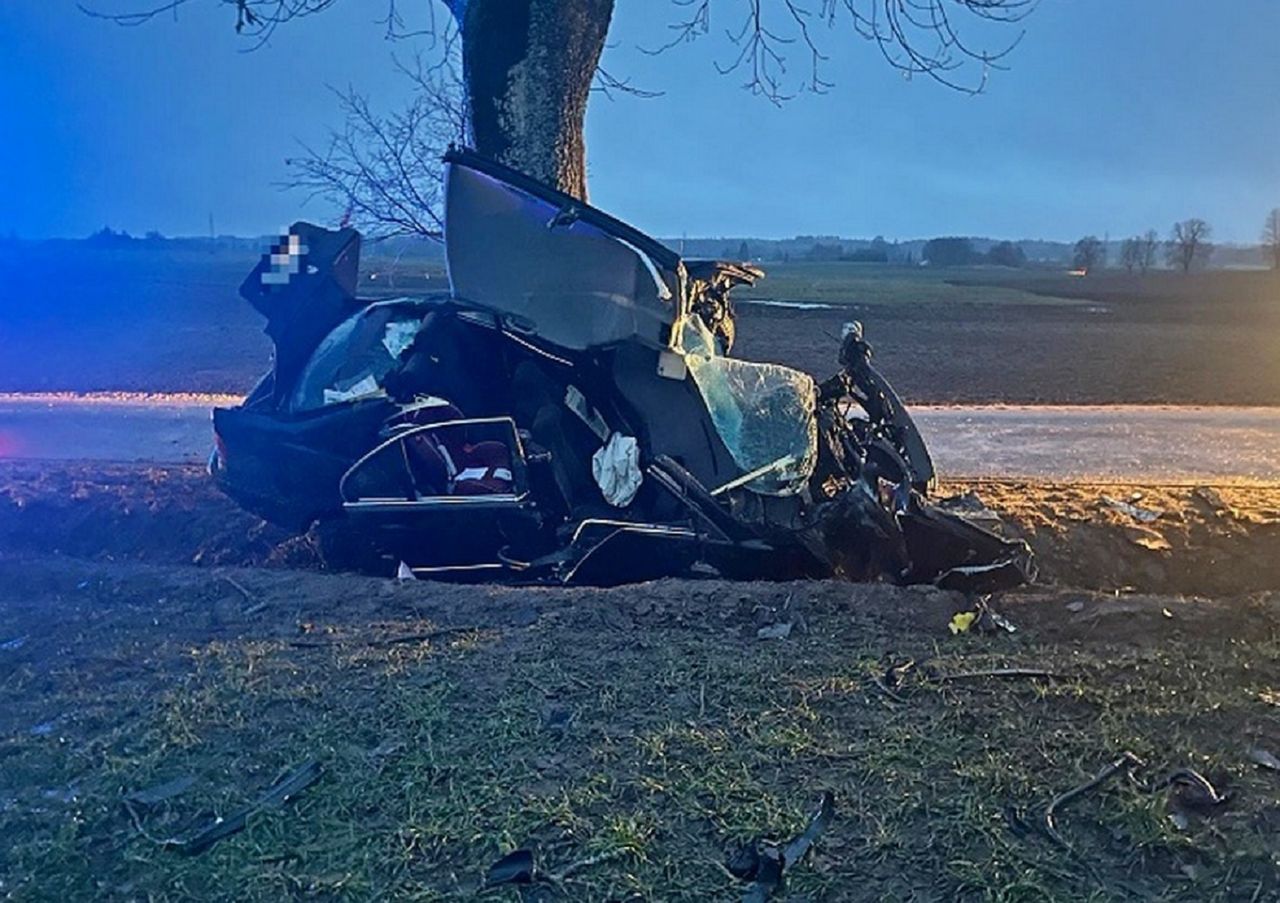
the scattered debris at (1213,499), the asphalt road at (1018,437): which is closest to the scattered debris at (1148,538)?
the scattered debris at (1213,499)

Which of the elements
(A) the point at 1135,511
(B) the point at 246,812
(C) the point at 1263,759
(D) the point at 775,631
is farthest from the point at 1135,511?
(B) the point at 246,812

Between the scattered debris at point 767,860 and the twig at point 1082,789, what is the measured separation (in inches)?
23.9

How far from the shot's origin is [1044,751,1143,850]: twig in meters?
3.00

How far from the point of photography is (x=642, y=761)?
3432mm

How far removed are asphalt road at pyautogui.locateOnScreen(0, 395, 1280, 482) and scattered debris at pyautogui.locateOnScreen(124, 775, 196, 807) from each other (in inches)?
247

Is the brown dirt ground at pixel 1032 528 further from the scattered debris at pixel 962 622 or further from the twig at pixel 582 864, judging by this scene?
the twig at pixel 582 864

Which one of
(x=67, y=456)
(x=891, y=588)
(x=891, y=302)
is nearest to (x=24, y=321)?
(x=67, y=456)

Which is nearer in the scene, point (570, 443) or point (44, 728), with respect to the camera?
point (44, 728)

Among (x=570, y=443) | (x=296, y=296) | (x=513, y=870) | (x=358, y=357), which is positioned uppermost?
(x=296, y=296)

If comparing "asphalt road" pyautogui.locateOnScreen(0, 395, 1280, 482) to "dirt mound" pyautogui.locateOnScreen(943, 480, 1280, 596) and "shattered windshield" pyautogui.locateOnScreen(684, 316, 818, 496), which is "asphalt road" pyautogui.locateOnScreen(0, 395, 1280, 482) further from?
"shattered windshield" pyautogui.locateOnScreen(684, 316, 818, 496)

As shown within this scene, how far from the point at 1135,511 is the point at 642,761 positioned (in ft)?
16.4

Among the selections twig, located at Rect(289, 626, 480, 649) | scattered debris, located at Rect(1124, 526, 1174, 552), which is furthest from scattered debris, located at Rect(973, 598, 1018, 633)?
scattered debris, located at Rect(1124, 526, 1174, 552)

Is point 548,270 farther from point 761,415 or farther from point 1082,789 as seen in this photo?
point 1082,789

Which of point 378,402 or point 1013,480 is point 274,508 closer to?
point 378,402
